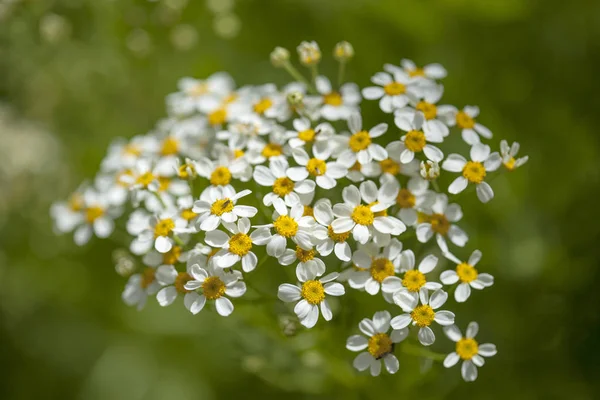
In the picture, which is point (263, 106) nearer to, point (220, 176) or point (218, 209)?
point (220, 176)

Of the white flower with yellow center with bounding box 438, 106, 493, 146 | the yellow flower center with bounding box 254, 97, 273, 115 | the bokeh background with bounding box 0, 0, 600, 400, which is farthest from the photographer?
the bokeh background with bounding box 0, 0, 600, 400

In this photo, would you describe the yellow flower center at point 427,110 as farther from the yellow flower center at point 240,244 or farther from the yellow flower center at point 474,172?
the yellow flower center at point 240,244

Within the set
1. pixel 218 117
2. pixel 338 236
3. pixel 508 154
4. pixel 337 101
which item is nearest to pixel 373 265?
pixel 338 236

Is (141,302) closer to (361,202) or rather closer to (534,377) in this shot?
(361,202)

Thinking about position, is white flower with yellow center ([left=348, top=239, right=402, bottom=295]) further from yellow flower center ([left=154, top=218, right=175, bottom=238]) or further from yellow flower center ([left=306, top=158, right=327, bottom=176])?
yellow flower center ([left=154, top=218, right=175, bottom=238])

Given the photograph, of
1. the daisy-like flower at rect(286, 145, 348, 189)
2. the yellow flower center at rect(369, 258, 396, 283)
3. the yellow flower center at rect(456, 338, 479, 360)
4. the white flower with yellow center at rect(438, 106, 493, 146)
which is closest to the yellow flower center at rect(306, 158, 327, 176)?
the daisy-like flower at rect(286, 145, 348, 189)

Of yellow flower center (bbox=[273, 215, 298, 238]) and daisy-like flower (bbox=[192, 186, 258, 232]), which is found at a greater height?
yellow flower center (bbox=[273, 215, 298, 238])

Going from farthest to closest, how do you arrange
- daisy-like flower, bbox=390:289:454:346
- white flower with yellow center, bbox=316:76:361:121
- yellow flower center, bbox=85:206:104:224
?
yellow flower center, bbox=85:206:104:224
white flower with yellow center, bbox=316:76:361:121
daisy-like flower, bbox=390:289:454:346

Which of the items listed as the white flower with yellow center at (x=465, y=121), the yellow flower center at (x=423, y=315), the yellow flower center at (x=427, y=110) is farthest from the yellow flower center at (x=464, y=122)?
the yellow flower center at (x=423, y=315)
